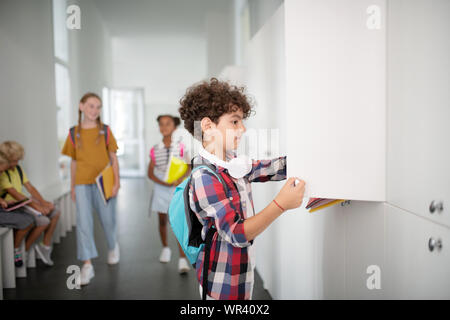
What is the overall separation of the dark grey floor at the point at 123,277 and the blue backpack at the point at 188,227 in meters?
1.36

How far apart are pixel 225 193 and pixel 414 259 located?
59 cm

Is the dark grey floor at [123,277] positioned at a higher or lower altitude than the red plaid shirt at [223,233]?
lower

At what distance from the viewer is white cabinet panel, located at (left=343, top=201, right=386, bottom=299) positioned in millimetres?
1273

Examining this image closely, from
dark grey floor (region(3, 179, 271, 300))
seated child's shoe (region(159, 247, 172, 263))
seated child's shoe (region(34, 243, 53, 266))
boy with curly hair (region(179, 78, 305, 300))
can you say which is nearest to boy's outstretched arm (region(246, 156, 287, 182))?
boy with curly hair (region(179, 78, 305, 300))

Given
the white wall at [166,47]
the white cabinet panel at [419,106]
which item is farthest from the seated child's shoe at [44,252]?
the white cabinet panel at [419,106]

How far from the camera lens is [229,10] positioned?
6371 millimetres

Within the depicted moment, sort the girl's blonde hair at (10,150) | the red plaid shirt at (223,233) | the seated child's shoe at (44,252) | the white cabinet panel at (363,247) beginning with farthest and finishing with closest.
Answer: the seated child's shoe at (44,252) → the girl's blonde hair at (10,150) → the white cabinet panel at (363,247) → the red plaid shirt at (223,233)

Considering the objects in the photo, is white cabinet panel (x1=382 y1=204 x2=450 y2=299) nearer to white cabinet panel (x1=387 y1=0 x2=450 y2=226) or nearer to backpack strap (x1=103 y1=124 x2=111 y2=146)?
white cabinet panel (x1=387 y1=0 x2=450 y2=226)

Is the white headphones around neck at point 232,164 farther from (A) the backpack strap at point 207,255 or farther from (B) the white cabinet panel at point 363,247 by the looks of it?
(B) the white cabinet panel at point 363,247

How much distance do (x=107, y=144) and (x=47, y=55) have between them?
5.70ft

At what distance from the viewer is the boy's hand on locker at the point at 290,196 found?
1033 millimetres

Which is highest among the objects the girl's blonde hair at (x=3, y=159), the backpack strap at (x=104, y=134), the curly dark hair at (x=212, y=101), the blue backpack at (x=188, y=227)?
the curly dark hair at (x=212, y=101)
